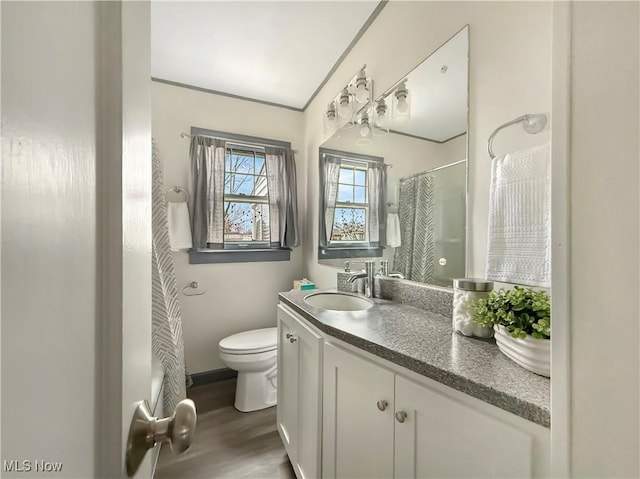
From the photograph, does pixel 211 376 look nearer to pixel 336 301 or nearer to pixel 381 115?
pixel 336 301

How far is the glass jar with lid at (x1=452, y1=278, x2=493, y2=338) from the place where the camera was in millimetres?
920

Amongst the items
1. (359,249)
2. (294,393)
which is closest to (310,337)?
(294,393)

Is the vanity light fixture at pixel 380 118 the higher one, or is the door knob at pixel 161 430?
the vanity light fixture at pixel 380 118

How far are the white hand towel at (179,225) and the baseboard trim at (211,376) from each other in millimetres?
1084

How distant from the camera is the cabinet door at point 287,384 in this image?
4.51ft

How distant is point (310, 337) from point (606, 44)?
1.17 meters

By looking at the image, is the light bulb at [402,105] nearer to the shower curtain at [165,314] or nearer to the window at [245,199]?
the window at [245,199]

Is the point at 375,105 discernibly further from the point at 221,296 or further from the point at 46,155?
the point at 221,296

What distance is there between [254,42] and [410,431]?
7.31ft

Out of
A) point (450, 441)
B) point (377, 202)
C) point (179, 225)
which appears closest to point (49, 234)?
point (450, 441)

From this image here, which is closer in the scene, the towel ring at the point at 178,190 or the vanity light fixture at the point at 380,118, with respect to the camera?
the vanity light fixture at the point at 380,118

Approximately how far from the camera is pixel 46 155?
207mm

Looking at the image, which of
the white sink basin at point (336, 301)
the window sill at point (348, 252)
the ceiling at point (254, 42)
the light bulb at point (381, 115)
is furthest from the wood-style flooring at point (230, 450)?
the ceiling at point (254, 42)

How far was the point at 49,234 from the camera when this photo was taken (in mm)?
211
